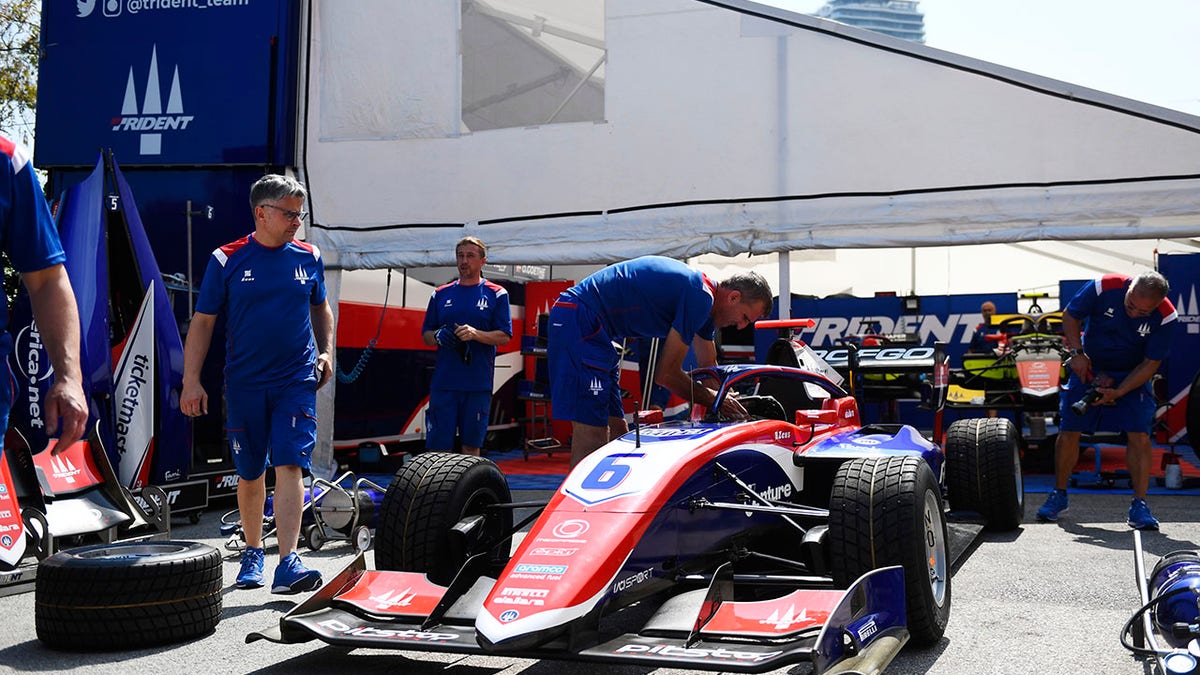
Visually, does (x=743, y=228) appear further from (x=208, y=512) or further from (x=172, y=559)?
(x=172, y=559)

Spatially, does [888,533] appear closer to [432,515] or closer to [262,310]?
[432,515]

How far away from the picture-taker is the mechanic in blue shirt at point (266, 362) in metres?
4.69

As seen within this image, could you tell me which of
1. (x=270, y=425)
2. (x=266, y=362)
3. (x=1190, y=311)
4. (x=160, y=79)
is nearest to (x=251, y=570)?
(x=270, y=425)

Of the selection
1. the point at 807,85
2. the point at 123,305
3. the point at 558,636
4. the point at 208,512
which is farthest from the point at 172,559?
the point at 807,85

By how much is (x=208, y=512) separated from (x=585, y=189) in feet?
11.9

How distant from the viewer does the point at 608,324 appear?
17.2 ft

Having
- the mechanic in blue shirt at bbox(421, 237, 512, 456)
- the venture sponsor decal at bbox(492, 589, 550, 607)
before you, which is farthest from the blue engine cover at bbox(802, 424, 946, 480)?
the mechanic in blue shirt at bbox(421, 237, 512, 456)

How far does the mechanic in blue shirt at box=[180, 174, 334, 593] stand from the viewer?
185 inches

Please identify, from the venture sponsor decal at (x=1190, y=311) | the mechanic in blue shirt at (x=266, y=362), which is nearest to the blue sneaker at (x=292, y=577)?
the mechanic in blue shirt at (x=266, y=362)

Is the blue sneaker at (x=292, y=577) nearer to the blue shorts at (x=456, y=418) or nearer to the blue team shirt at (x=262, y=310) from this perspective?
the blue team shirt at (x=262, y=310)

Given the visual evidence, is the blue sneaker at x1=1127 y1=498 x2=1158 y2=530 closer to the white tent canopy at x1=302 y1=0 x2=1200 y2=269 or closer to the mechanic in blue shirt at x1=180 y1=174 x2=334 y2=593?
the white tent canopy at x1=302 y1=0 x2=1200 y2=269

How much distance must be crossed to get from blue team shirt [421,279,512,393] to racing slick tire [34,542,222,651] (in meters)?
2.83

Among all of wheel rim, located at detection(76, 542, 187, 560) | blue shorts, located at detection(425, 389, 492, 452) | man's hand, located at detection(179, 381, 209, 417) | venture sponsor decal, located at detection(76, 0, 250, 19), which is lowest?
wheel rim, located at detection(76, 542, 187, 560)

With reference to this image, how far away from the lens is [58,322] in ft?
7.82
